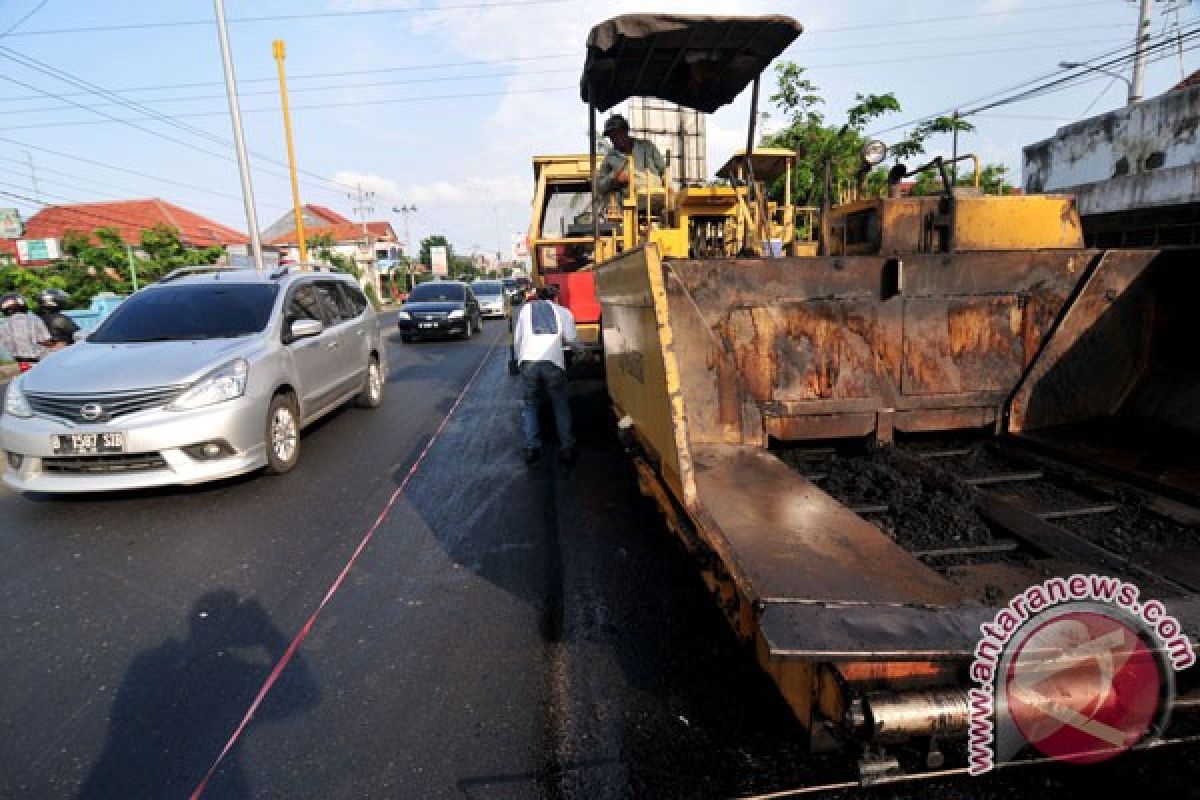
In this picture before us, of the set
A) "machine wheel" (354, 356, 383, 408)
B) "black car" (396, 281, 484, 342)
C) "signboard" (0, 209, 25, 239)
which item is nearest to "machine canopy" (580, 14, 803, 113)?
"machine wheel" (354, 356, 383, 408)

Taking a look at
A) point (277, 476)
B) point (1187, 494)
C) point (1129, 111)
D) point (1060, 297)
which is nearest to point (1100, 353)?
point (1060, 297)

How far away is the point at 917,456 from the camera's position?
3535mm

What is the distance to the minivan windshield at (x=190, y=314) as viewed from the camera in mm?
5488

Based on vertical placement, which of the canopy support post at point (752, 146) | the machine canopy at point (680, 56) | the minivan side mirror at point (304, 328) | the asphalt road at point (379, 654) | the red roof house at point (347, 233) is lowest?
the asphalt road at point (379, 654)

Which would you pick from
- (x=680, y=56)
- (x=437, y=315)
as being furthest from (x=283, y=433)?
(x=437, y=315)

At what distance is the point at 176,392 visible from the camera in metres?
4.61

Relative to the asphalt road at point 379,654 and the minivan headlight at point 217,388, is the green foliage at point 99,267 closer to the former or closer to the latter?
the minivan headlight at point 217,388

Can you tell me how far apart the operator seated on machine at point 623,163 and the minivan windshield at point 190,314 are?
134 inches

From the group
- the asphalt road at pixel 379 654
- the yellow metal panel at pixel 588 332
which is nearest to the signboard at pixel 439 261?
the yellow metal panel at pixel 588 332

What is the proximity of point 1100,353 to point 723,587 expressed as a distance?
9.43ft

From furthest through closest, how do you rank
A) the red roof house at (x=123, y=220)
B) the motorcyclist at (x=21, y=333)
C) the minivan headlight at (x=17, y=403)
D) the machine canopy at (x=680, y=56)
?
the red roof house at (x=123, y=220) < the motorcyclist at (x=21, y=333) < the minivan headlight at (x=17, y=403) < the machine canopy at (x=680, y=56)

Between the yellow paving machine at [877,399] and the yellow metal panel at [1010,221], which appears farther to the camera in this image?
the yellow metal panel at [1010,221]

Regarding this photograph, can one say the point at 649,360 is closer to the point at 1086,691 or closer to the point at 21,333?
the point at 1086,691

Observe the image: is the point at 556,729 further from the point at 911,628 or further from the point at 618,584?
the point at 911,628
